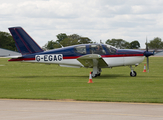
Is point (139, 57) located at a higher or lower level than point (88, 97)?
higher

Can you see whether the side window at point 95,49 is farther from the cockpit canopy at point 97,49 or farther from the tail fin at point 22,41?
the tail fin at point 22,41

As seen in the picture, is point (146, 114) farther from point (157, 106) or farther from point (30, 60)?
point (30, 60)

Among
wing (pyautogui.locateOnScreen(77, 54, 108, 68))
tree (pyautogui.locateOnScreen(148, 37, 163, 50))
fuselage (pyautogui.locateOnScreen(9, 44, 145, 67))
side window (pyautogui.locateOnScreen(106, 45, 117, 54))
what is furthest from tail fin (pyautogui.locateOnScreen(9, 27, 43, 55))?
tree (pyautogui.locateOnScreen(148, 37, 163, 50))

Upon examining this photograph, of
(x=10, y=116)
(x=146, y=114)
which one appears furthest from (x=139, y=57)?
Answer: (x=10, y=116)

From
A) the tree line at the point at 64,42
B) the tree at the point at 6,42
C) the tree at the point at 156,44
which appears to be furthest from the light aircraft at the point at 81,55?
the tree at the point at 156,44

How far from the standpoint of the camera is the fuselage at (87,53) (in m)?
21.4

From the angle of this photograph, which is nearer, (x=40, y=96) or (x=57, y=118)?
(x=57, y=118)

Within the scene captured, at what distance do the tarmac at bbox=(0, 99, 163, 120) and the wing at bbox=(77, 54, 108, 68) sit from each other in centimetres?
898

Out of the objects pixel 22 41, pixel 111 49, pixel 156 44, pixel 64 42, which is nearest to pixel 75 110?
pixel 111 49

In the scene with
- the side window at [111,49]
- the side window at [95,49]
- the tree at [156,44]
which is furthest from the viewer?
the tree at [156,44]

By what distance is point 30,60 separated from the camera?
72.7ft

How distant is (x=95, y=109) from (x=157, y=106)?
2159mm

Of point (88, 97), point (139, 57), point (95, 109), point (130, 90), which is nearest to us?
point (95, 109)

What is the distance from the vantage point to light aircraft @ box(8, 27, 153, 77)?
21.3m
